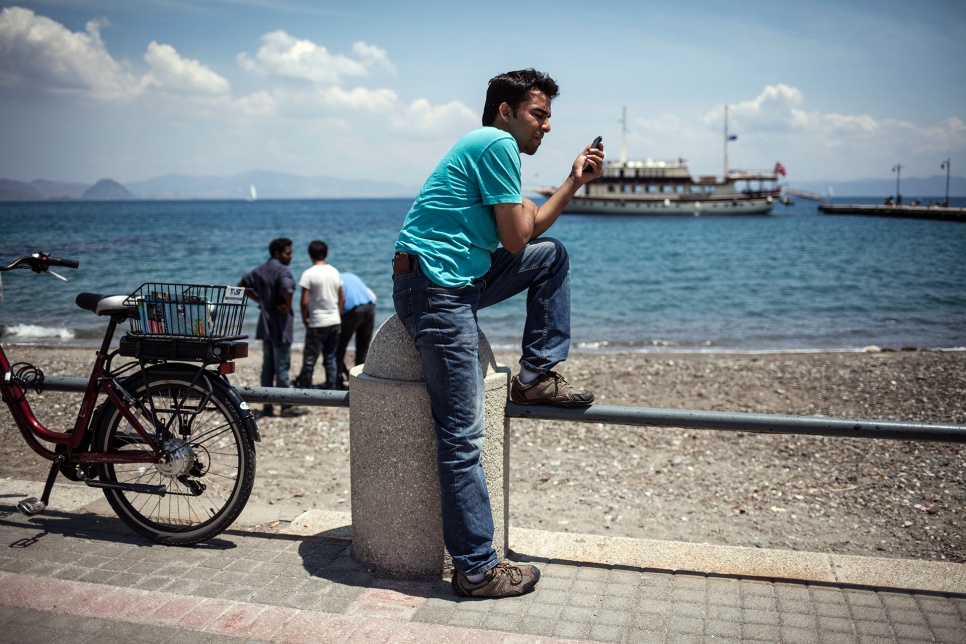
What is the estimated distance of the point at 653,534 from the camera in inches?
223

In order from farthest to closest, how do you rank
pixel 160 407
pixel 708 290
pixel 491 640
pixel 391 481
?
pixel 708 290 → pixel 160 407 → pixel 391 481 → pixel 491 640

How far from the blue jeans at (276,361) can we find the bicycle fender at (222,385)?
537 cm

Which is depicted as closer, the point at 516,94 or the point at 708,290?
the point at 516,94

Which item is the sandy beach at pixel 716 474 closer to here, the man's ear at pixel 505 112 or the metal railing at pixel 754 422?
the metal railing at pixel 754 422

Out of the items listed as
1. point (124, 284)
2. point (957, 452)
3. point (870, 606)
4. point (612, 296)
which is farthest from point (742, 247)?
point (870, 606)

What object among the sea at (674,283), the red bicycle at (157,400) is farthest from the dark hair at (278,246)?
the sea at (674,283)

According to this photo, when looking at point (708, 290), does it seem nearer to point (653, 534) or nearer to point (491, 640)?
point (653, 534)

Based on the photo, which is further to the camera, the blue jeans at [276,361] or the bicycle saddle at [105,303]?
the blue jeans at [276,361]

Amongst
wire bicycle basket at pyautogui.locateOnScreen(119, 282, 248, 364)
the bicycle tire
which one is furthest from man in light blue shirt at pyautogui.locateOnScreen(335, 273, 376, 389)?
wire bicycle basket at pyautogui.locateOnScreen(119, 282, 248, 364)

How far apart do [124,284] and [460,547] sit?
109 feet

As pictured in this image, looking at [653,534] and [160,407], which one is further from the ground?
[160,407]

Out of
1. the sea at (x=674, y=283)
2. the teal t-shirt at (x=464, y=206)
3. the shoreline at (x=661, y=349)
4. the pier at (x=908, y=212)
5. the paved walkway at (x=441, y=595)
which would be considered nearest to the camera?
the paved walkway at (x=441, y=595)

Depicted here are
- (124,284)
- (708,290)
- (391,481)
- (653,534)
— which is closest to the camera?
→ (391,481)

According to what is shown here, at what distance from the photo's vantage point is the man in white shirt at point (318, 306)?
9672 millimetres
